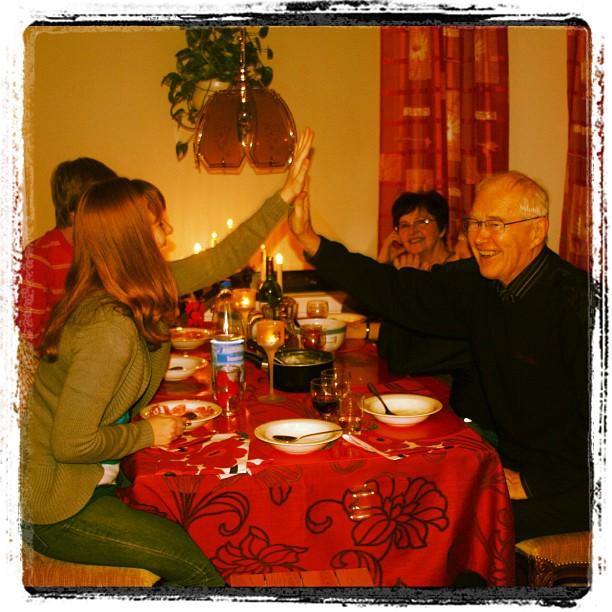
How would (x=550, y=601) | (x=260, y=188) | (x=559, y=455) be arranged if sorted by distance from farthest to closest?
(x=260, y=188), (x=559, y=455), (x=550, y=601)

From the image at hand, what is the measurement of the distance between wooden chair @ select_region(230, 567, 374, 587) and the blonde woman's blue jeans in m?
0.06

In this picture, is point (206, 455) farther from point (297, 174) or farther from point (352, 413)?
point (297, 174)

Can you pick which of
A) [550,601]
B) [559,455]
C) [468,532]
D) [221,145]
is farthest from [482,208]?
[221,145]

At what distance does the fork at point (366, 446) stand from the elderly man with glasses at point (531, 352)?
1.55 ft

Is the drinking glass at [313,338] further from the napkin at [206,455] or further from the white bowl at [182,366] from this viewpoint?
the napkin at [206,455]

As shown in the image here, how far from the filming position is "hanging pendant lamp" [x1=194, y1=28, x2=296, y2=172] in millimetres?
2992

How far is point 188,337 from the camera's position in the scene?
281 centimetres

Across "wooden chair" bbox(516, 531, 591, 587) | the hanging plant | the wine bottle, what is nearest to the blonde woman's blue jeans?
"wooden chair" bbox(516, 531, 591, 587)

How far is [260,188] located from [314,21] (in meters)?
2.17

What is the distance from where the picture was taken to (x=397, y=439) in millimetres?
1842

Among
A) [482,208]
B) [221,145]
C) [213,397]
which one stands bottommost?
[213,397]

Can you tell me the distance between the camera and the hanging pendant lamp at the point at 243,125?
2.99m

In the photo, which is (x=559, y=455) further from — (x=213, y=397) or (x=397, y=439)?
(x=213, y=397)

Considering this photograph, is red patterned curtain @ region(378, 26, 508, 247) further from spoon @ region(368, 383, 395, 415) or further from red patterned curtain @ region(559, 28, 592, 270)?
spoon @ region(368, 383, 395, 415)
